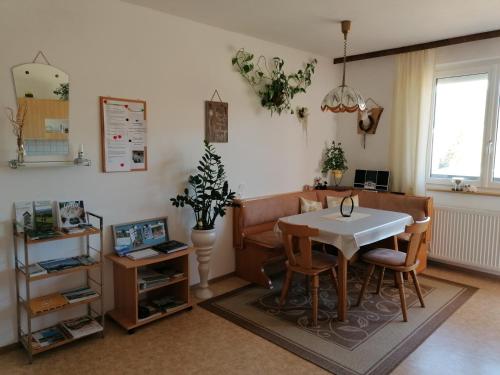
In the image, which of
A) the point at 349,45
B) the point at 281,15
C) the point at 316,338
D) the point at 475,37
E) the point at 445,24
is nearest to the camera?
the point at 316,338

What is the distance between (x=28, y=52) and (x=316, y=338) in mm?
2801

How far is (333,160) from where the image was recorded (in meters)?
4.89

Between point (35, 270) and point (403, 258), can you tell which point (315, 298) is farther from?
point (35, 270)

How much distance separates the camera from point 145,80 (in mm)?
3107

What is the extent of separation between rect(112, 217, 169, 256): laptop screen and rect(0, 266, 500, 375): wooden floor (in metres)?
0.62

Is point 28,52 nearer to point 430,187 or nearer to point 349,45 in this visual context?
point 349,45

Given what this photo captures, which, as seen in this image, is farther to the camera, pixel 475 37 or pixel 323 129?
pixel 323 129

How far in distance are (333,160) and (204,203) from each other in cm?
221

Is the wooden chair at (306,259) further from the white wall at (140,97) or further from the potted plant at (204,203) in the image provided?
the white wall at (140,97)

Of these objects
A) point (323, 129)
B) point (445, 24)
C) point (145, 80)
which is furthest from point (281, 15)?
point (323, 129)

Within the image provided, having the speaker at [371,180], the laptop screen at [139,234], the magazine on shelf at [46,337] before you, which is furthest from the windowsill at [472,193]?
the magazine on shelf at [46,337]

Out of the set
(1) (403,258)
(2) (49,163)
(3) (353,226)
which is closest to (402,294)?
(1) (403,258)

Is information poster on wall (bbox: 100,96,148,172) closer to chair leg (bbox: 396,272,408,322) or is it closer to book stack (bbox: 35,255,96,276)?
book stack (bbox: 35,255,96,276)

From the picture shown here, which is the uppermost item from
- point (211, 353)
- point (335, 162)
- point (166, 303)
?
point (335, 162)
